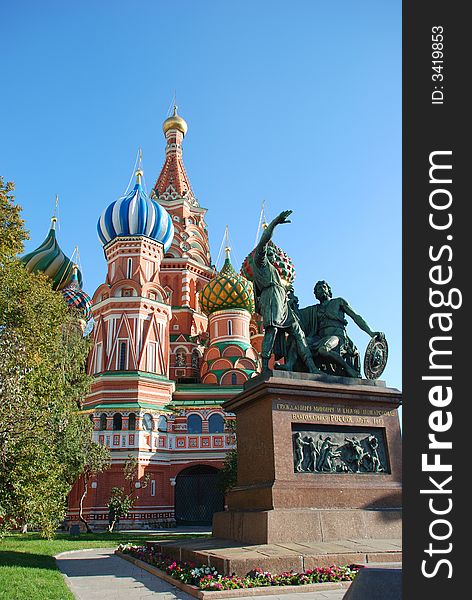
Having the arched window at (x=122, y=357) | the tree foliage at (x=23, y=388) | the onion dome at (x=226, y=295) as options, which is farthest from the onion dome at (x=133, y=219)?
the tree foliage at (x=23, y=388)

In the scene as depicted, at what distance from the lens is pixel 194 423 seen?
30781 millimetres

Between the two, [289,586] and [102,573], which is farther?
[102,573]

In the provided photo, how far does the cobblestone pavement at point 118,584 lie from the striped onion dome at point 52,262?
119 ft

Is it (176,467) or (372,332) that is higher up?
(372,332)

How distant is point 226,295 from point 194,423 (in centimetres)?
1031

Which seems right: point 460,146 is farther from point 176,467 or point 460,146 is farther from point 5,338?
point 176,467

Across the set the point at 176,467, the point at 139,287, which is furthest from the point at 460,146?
the point at 139,287

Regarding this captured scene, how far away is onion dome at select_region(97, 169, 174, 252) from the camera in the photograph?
3544 centimetres

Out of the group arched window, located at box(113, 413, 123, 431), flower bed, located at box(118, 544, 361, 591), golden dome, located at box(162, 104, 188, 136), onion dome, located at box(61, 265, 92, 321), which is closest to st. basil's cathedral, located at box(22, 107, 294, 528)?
arched window, located at box(113, 413, 123, 431)

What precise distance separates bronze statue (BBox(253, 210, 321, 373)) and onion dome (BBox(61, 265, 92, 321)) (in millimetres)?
35041

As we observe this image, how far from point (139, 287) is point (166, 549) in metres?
25.3

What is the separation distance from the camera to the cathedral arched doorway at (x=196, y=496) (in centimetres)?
3025

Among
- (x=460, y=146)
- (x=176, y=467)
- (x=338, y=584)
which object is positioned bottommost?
(x=176, y=467)

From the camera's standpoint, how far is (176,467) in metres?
29.8
